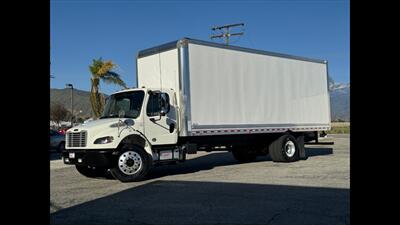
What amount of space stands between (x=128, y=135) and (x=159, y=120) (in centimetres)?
104

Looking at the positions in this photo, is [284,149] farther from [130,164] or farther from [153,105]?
[130,164]

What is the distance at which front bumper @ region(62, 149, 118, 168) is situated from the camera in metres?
11.2

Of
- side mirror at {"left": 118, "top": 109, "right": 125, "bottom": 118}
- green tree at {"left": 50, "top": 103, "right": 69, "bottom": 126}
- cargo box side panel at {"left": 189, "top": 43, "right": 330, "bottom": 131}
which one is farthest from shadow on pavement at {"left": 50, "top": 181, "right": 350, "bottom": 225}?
green tree at {"left": 50, "top": 103, "right": 69, "bottom": 126}

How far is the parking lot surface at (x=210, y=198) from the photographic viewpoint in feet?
22.2

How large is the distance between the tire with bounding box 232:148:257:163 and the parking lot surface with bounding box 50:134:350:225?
3.28m

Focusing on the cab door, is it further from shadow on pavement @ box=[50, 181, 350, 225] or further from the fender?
shadow on pavement @ box=[50, 181, 350, 225]

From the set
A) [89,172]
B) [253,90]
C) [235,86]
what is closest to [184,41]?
[235,86]

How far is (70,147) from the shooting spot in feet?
38.9

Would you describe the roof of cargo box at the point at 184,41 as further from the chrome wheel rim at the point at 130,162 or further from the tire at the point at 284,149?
the chrome wheel rim at the point at 130,162

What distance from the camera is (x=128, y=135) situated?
Answer: 11734mm

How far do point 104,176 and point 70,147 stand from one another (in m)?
1.68

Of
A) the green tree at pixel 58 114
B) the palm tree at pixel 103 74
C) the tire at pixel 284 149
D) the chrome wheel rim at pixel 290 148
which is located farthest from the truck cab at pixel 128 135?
the green tree at pixel 58 114
